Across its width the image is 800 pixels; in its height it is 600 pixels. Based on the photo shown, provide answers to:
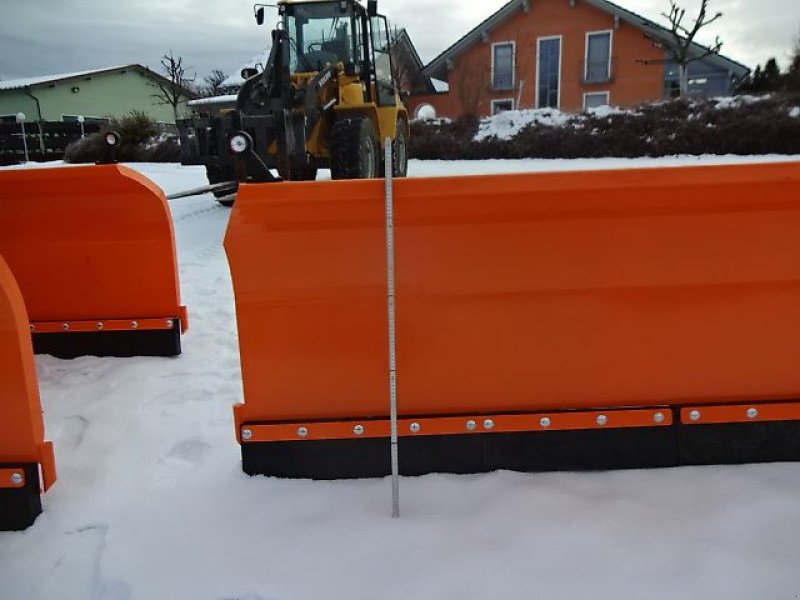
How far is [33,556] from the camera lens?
196cm

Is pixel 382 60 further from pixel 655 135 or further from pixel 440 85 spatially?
pixel 440 85

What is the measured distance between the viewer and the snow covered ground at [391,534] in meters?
1.77

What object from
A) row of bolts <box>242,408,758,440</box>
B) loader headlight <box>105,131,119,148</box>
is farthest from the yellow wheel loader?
row of bolts <box>242,408,758,440</box>

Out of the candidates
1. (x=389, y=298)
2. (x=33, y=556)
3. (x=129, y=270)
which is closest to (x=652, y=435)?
(x=389, y=298)

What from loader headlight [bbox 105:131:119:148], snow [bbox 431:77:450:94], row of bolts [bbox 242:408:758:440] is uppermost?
snow [bbox 431:77:450:94]

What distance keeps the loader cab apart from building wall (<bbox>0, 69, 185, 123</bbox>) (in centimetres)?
2755

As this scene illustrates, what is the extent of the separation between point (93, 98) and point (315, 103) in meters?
30.8

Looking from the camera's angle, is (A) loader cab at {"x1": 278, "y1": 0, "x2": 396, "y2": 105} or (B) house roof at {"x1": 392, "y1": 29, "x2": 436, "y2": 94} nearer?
(A) loader cab at {"x1": 278, "y1": 0, "x2": 396, "y2": 105}

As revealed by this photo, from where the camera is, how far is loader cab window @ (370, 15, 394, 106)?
28.7 ft

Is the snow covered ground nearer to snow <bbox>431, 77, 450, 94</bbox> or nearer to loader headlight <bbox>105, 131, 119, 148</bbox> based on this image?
loader headlight <bbox>105, 131, 119, 148</bbox>

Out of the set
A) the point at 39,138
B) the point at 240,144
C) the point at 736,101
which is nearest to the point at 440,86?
the point at 736,101

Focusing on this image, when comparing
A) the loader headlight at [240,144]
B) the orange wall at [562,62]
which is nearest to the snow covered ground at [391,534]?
the loader headlight at [240,144]

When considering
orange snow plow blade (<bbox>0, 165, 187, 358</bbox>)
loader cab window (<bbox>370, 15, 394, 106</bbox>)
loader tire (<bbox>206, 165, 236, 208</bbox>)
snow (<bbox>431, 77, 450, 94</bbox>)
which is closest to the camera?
orange snow plow blade (<bbox>0, 165, 187, 358</bbox>)

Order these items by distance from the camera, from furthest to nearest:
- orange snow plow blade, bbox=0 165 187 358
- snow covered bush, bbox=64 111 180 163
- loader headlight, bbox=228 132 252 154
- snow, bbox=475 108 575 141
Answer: snow covered bush, bbox=64 111 180 163
snow, bbox=475 108 575 141
orange snow plow blade, bbox=0 165 187 358
loader headlight, bbox=228 132 252 154
